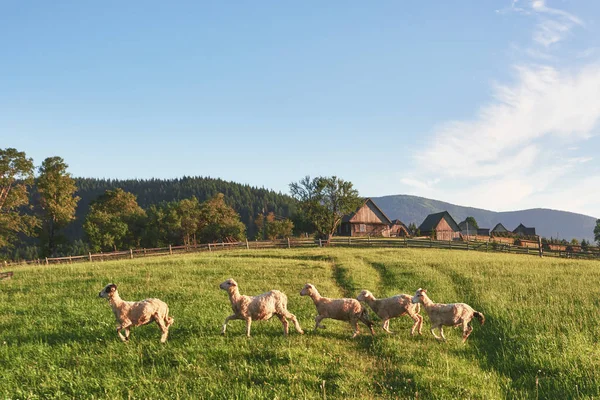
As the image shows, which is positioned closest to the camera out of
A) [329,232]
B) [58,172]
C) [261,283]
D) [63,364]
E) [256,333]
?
[63,364]

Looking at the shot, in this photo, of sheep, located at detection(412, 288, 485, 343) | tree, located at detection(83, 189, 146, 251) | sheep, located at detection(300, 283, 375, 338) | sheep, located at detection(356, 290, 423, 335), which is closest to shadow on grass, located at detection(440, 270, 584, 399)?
sheep, located at detection(412, 288, 485, 343)

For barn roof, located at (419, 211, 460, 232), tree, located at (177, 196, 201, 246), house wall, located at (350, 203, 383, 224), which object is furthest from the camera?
barn roof, located at (419, 211, 460, 232)

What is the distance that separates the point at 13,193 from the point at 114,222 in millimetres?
14712

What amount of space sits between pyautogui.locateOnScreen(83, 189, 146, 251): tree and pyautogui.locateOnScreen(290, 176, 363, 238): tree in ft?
99.8

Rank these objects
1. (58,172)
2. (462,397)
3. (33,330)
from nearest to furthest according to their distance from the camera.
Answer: (462,397) < (33,330) < (58,172)

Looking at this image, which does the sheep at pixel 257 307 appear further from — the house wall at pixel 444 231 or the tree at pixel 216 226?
the house wall at pixel 444 231

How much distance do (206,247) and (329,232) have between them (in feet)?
69.1

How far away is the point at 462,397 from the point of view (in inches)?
214

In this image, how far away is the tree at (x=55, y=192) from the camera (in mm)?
50062

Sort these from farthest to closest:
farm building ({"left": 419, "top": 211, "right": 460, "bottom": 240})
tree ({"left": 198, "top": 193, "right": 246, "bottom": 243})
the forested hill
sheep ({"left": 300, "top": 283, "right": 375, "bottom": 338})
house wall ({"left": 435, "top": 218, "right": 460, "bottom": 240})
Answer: the forested hill < house wall ({"left": 435, "top": 218, "right": 460, "bottom": 240}) < farm building ({"left": 419, "top": 211, "right": 460, "bottom": 240}) < tree ({"left": 198, "top": 193, "right": 246, "bottom": 243}) < sheep ({"left": 300, "top": 283, "right": 375, "bottom": 338})

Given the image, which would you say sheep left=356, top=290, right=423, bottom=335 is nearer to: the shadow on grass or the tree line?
the shadow on grass

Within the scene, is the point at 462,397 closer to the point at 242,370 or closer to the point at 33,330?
the point at 242,370

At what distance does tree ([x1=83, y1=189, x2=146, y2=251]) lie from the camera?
5462cm

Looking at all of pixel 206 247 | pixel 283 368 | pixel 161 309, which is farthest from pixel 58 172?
pixel 283 368
